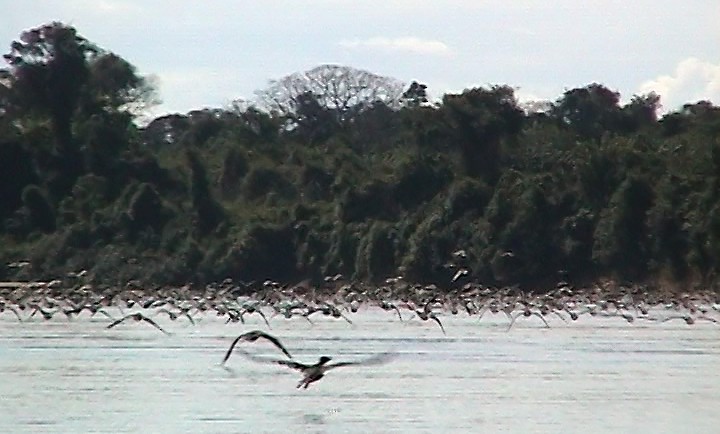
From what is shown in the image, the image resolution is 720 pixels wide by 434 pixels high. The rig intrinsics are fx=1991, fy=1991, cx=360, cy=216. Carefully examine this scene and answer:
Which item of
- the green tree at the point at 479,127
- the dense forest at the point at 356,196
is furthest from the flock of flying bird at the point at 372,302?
the green tree at the point at 479,127

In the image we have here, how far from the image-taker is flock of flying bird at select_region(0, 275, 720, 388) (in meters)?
38.1

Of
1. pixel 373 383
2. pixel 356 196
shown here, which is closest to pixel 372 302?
pixel 356 196

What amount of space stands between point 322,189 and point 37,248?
7176 mm

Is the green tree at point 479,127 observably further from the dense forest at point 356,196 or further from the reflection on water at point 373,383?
the reflection on water at point 373,383

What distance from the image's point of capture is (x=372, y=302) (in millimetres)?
40531

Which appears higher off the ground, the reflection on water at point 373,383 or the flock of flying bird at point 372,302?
the reflection on water at point 373,383

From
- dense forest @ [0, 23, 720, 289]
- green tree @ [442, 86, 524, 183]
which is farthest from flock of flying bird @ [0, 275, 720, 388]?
green tree @ [442, 86, 524, 183]

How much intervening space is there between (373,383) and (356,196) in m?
20.7

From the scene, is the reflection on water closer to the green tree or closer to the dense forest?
the dense forest

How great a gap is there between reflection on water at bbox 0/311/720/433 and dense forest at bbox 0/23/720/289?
22.9 ft

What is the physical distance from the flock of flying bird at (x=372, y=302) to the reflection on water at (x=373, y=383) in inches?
108

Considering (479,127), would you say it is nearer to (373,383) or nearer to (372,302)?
(372,302)

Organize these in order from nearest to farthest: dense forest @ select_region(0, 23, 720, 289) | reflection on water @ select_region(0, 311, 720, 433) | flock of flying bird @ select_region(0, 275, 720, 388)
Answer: reflection on water @ select_region(0, 311, 720, 433), flock of flying bird @ select_region(0, 275, 720, 388), dense forest @ select_region(0, 23, 720, 289)

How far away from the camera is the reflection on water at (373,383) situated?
2064cm
